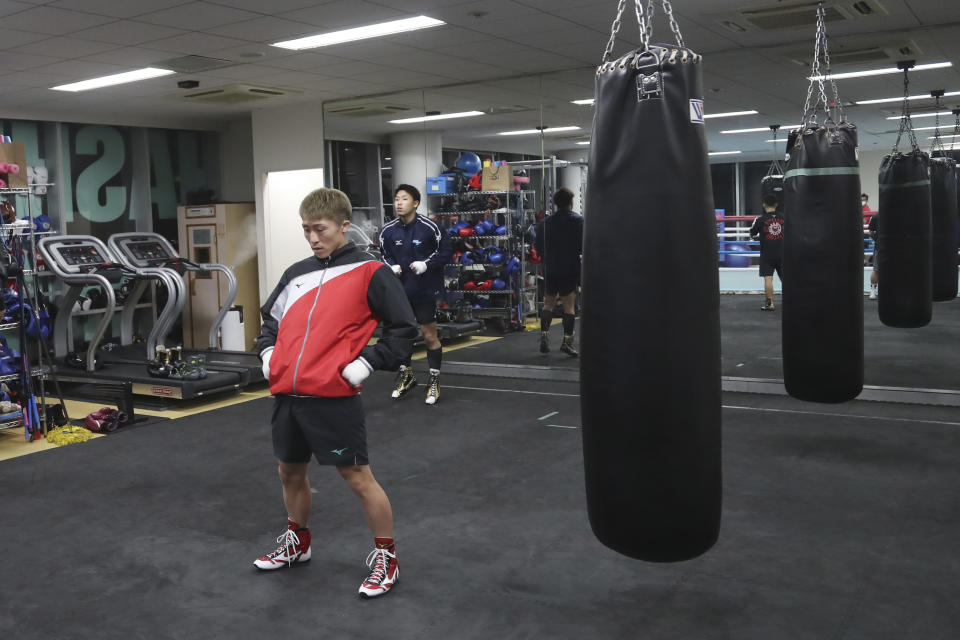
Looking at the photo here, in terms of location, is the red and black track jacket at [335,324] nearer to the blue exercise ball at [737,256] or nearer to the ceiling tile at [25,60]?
the ceiling tile at [25,60]

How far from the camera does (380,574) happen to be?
308 cm

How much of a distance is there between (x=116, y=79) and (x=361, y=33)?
2777mm

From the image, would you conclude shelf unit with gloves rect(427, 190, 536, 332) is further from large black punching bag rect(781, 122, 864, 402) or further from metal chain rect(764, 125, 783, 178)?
large black punching bag rect(781, 122, 864, 402)

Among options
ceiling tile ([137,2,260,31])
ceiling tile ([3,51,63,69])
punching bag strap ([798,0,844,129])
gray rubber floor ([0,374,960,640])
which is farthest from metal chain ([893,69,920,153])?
ceiling tile ([3,51,63,69])

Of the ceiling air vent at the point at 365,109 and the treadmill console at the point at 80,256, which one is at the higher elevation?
the ceiling air vent at the point at 365,109

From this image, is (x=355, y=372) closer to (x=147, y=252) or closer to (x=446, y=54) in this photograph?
(x=446, y=54)

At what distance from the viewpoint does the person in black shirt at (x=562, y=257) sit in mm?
7586

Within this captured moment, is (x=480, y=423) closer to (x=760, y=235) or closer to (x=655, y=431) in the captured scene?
(x=655, y=431)

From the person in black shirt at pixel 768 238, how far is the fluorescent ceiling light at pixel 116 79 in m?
6.20

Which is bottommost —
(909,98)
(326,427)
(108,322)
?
(326,427)

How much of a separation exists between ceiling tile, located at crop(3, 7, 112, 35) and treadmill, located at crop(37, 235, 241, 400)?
2.16 m

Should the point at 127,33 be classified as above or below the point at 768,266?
above

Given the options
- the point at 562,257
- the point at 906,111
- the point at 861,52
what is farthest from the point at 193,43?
the point at 906,111

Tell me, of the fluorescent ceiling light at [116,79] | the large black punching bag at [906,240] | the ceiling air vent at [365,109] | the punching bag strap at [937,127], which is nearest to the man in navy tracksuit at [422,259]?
the ceiling air vent at [365,109]
